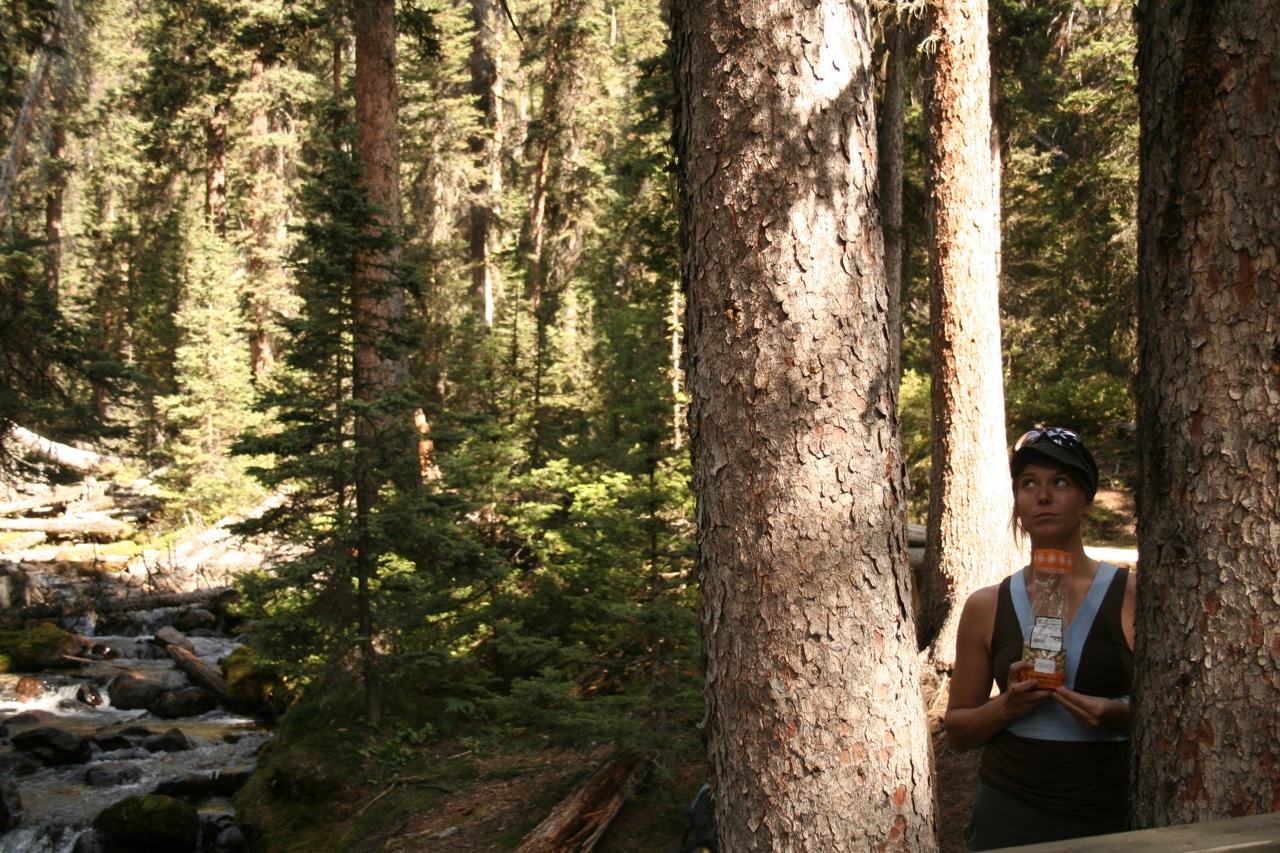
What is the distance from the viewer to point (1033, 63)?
17969 millimetres

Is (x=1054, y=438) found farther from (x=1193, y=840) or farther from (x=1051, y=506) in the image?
(x=1193, y=840)

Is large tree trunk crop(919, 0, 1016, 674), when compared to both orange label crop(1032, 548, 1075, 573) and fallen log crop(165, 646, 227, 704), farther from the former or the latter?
fallen log crop(165, 646, 227, 704)

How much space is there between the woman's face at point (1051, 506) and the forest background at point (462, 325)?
13.7 feet

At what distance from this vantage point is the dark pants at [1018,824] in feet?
8.89

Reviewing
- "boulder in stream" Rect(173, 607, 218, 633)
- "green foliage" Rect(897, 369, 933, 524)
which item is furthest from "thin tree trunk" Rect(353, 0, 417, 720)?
"green foliage" Rect(897, 369, 933, 524)

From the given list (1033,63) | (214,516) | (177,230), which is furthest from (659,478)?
(177,230)

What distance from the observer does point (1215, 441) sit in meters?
2.42

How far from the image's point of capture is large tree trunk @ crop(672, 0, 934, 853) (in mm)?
2531

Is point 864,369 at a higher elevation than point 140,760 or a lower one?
higher

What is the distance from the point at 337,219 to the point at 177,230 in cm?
2908

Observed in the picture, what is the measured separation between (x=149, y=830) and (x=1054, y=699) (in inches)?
335

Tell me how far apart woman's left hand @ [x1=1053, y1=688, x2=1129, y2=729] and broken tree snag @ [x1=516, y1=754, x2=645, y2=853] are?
13.1 ft

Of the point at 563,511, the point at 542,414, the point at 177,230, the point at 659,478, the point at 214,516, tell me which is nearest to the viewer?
the point at 659,478

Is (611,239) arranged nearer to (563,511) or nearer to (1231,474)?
(563,511)
